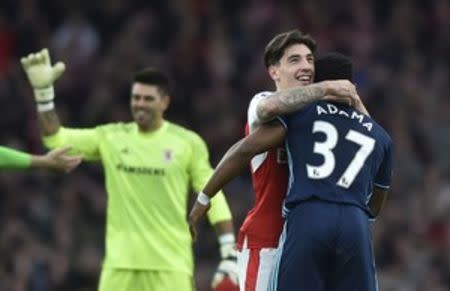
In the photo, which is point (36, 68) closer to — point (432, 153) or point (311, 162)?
point (311, 162)

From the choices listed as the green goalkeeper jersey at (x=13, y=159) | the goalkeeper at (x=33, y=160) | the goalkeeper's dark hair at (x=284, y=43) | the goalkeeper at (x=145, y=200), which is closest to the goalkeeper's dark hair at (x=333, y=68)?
the goalkeeper's dark hair at (x=284, y=43)

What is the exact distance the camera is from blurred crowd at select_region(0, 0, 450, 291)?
652 inches

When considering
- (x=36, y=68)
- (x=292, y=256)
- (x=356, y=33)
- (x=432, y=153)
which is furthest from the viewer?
(x=356, y=33)

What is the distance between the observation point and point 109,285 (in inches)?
476

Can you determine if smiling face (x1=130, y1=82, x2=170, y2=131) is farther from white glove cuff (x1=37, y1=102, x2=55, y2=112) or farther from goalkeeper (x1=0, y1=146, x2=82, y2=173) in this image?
goalkeeper (x1=0, y1=146, x2=82, y2=173)

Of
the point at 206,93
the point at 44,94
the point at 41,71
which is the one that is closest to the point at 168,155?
the point at 44,94

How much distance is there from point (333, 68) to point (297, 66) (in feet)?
0.76

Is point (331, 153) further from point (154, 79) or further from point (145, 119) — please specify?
point (154, 79)

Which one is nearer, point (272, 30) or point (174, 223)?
point (174, 223)

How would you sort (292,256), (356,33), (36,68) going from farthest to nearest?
(356,33), (36,68), (292,256)

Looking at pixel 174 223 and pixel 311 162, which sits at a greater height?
pixel 311 162

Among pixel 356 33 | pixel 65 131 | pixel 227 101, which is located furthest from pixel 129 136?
pixel 356 33

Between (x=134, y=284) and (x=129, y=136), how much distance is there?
1177 mm

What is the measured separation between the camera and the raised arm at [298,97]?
9.34 metres
